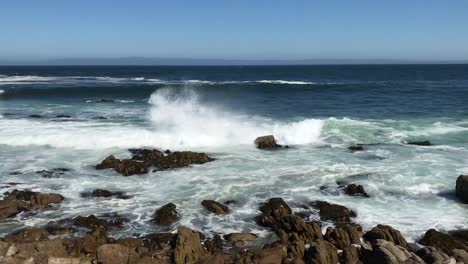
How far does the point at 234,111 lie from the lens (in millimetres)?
33938

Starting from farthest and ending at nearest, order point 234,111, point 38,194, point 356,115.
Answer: point 234,111
point 356,115
point 38,194

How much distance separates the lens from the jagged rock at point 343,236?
11.0m

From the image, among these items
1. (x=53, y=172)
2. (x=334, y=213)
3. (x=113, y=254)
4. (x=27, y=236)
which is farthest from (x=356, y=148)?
(x=27, y=236)

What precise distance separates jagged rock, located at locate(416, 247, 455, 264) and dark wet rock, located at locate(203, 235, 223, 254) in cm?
418

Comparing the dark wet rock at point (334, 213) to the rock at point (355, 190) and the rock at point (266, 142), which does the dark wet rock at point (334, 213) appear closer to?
the rock at point (355, 190)

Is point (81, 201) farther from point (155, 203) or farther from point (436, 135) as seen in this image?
point (436, 135)

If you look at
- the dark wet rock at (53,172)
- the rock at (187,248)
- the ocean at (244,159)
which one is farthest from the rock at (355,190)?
the dark wet rock at (53,172)

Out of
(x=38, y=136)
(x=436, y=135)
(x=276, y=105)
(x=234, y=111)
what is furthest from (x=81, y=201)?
(x=276, y=105)

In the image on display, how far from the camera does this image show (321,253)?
393 inches

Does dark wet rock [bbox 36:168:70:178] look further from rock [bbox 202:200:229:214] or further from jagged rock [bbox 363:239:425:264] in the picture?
jagged rock [bbox 363:239:425:264]

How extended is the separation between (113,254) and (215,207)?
3.65 meters

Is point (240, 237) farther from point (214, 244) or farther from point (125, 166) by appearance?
point (125, 166)

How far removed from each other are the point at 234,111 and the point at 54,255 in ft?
79.4

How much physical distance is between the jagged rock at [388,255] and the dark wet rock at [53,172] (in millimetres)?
10751
